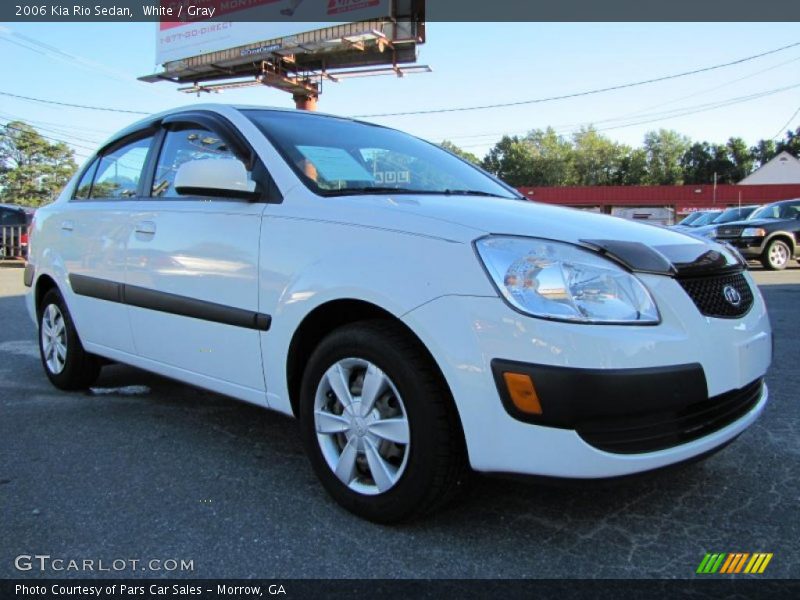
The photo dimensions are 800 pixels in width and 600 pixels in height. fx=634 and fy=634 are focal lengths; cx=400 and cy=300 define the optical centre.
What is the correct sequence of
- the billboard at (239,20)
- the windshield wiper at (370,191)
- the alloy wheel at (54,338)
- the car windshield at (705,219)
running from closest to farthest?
the windshield wiper at (370,191), the alloy wheel at (54,338), the car windshield at (705,219), the billboard at (239,20)

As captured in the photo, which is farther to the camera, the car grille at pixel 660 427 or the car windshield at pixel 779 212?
the car windshield at pixel 779 212

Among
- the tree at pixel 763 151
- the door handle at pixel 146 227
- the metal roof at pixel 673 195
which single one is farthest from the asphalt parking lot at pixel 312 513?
the tree at pixel 763 151

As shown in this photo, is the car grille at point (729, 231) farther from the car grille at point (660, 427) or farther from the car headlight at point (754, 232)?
the car grille at point (660, 427)

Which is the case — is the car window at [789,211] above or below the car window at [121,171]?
above

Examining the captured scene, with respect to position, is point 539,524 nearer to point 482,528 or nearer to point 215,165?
point 482,528

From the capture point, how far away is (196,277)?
2.89 meters

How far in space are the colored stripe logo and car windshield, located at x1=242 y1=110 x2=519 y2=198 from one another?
70.1 inches

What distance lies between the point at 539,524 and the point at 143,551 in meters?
1.39

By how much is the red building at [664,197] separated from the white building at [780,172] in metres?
22.3

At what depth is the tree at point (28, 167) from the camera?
153ft

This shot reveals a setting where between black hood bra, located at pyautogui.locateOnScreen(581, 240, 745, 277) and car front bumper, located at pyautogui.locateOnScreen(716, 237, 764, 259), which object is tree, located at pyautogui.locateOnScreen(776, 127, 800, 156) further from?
black hood bra, located at pyautogui.locateOnScreen(581, 240, 745, 277)

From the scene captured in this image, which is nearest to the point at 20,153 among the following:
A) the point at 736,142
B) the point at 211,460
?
the point at 211,460

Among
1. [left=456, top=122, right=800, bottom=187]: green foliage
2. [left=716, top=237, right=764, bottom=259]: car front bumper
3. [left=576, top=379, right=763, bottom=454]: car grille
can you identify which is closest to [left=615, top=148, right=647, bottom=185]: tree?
[left=456, top=122, right=800, bottom=187]: green foliage

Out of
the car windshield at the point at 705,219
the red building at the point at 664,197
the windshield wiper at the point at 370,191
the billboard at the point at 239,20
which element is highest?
the billboard at the point at 239,20
